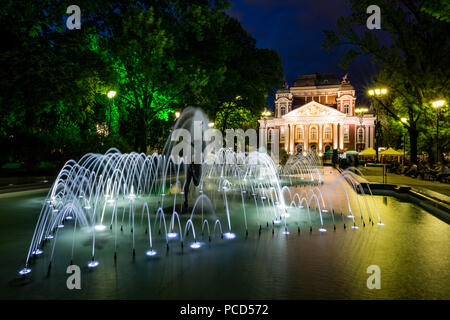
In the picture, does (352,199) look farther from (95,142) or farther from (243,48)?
(243,48)

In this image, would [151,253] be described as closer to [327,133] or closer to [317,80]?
[327,133]

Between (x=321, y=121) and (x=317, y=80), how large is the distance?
63.7 ft

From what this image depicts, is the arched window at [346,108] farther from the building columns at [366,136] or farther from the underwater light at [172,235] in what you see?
the underwater light at [172,235]

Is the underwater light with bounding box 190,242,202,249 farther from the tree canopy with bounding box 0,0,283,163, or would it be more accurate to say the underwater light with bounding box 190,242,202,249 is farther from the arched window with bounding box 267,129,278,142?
the arched window with bounding box 267,129,278,142

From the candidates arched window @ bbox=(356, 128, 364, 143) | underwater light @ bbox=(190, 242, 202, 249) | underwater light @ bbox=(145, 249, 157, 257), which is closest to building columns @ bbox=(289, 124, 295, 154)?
arched window @ bbox=(356, 128, 364, 143)

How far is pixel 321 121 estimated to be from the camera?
8506cm

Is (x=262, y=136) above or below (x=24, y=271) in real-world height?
above

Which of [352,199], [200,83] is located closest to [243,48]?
[200,83]

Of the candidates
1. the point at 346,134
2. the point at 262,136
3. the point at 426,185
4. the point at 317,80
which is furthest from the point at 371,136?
the point at 426,185

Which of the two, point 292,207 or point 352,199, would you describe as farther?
point 352,199

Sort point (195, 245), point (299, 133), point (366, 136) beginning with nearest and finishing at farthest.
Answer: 1. point (195, 245)
2. point (366, 136)
3. point (299, 133)

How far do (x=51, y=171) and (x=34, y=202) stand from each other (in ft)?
32.2

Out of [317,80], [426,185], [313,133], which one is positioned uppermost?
[317,80]

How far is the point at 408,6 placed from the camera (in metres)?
25.2
